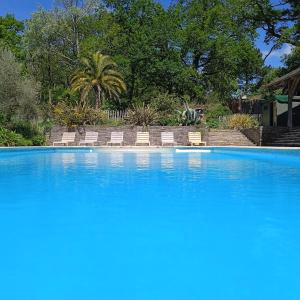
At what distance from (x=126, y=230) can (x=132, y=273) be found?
1.26 metres

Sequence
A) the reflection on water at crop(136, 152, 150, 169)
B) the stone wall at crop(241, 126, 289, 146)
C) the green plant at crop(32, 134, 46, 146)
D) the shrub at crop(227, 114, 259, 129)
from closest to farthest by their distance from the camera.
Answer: the reflection on water at crop(136, 152, 150, 169) → the stone wall at crop(241, 126, 289, 146) → the green plant at crop(32, 134, 46, 146) → the shrub at crop(227, 114, 259, 129)

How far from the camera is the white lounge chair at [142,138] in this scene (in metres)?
22.2

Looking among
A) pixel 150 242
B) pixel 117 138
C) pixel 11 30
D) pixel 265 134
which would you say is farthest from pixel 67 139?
pixel 11 30

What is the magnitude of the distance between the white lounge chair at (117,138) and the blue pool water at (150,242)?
14.5m

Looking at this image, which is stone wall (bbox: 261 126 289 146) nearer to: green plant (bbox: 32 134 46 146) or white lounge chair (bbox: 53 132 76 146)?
white lounge chair (bbox: 53 132 76 146)

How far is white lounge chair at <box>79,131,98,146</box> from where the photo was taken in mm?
22266

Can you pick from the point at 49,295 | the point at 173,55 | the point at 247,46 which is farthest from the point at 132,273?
the point at 247,46

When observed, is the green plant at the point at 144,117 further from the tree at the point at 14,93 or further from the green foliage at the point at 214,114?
the tree at the point at 14,93

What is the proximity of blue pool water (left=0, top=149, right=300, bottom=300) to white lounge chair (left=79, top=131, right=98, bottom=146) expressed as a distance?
48.2 ft

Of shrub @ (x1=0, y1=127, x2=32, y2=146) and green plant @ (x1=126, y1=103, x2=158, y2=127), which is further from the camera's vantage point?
green plant @ (x1=126, y1=103, x2=158, y2=127)

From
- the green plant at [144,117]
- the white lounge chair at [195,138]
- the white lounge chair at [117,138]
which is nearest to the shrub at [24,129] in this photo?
the white lounge chair at [117,138]

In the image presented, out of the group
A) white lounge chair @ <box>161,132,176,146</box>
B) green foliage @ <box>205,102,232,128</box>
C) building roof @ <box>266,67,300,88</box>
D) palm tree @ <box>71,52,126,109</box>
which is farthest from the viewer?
palm tree @ <box>71,52,126,109</box>

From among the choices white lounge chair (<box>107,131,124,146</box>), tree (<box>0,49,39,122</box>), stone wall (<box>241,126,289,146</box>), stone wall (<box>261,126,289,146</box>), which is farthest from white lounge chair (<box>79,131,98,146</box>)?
stone wall (<box>261,126,289,146</box>)

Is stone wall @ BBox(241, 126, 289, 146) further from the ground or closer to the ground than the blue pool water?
further from the ground
